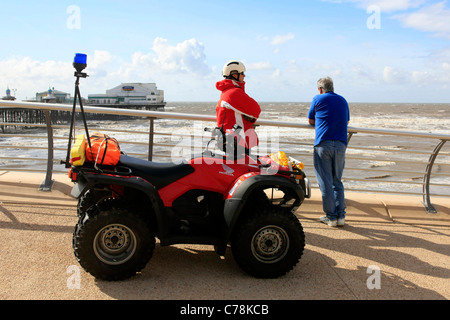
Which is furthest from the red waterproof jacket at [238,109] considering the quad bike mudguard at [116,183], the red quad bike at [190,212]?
the quad bike mudguard at [116,183]

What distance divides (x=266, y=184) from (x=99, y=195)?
1661mm

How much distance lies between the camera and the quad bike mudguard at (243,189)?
3.64 metres

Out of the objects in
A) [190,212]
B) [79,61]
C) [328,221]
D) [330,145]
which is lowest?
[328,221]

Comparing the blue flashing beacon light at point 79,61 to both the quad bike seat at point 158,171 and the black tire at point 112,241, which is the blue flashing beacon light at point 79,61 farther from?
the black tire at point 112,241

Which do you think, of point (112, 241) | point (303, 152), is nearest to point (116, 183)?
point (112, 241)

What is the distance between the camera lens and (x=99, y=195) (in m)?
4.25

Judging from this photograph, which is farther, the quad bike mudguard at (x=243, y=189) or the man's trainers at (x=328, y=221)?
the man's trainers at (x=328, y=221)

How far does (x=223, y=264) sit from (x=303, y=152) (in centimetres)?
1474

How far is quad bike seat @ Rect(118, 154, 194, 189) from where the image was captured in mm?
3635

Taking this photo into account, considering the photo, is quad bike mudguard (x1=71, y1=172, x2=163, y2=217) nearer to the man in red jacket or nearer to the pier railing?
the pier railing

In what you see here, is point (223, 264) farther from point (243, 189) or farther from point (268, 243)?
point (243, 189)

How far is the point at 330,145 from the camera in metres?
5.33

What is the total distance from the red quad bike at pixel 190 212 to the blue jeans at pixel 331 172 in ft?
4.85
